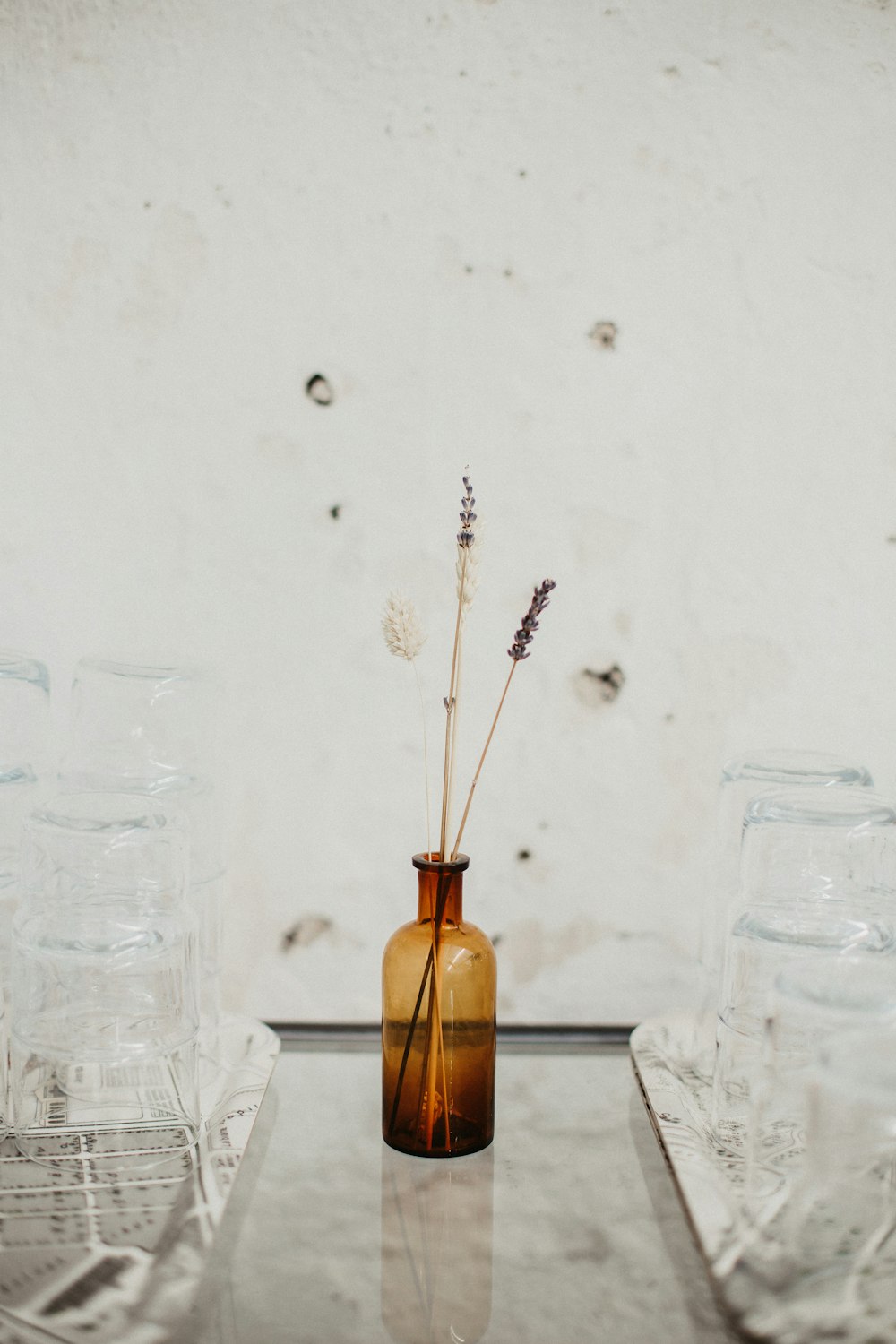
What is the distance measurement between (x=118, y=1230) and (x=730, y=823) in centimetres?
58

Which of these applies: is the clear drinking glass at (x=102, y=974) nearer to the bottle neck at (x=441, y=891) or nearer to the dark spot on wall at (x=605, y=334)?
the bottle neck at (x=441, y=891)

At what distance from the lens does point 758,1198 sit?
2.49 ft

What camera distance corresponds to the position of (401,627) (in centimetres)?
86

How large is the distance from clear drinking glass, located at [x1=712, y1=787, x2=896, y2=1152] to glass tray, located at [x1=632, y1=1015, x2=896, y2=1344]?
1.4 inches

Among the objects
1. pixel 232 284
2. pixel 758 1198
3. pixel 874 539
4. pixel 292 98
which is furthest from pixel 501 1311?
pixel 292 98

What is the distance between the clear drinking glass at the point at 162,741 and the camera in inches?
39.0

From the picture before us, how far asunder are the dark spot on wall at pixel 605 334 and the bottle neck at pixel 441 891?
50 centimetres

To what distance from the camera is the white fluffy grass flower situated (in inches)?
33.8

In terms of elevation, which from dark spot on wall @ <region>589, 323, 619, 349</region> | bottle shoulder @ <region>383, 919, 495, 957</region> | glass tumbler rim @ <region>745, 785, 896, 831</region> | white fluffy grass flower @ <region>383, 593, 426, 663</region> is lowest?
bottle shoulder @ <region>383, 919, 495, 957</region>

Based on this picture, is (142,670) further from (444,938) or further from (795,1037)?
(795,1037)

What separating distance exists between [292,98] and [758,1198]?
0.98 m

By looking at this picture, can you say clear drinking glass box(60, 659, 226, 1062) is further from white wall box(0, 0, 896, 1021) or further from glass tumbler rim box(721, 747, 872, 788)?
glass tumbler rim box(721, 747, 872, 788)

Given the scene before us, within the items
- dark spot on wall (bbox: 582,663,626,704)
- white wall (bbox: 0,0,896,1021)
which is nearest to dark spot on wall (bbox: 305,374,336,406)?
white wall (bbox: 0,0,896,1021)

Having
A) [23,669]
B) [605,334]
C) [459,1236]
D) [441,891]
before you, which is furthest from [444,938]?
[605,334]
